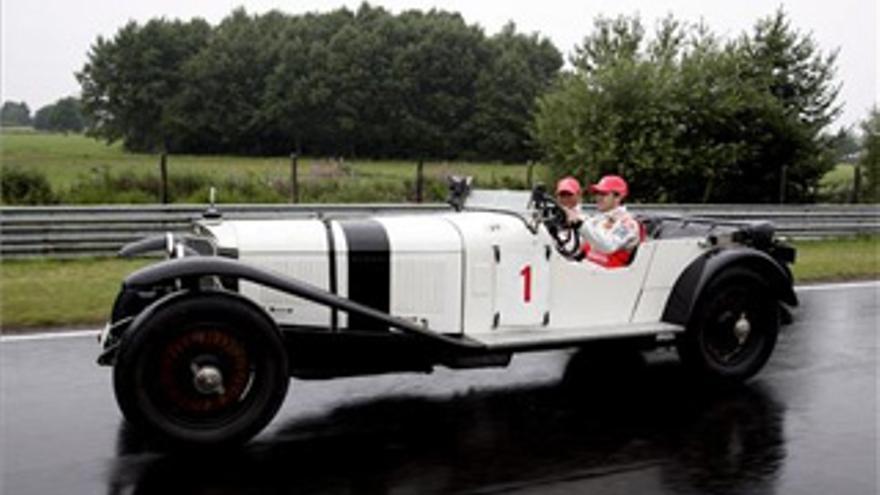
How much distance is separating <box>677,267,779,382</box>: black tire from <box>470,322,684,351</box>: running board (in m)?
0.25

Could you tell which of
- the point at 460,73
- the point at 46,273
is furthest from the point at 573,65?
the point at 460,73

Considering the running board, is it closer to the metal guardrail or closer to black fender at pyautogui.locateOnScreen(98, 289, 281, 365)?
black fender at pyautogui.locateOnScreen(98, 289, 281, 365)

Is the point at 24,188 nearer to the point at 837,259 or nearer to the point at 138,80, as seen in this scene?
the point at 837,259

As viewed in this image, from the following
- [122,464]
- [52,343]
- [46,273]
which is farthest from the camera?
[46,273]

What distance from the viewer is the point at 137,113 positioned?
6109 centimetres

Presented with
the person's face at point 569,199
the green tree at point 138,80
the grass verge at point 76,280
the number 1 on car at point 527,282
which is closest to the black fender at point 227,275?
the number 1 on car at point 527,282

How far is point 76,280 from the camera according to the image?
10.3m

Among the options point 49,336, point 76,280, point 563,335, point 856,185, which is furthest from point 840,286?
point 856,185

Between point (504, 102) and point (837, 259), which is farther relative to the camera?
point (504, 102)

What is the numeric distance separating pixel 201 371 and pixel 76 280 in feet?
18.9

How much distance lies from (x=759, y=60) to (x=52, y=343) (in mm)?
17265

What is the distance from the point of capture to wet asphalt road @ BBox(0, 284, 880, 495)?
4.84 m

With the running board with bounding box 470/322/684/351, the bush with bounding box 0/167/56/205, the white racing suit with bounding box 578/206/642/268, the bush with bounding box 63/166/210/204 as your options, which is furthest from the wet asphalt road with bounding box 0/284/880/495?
the bush with bounding box 63/166/210/204

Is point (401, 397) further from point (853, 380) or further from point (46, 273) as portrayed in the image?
point (46, 273)
